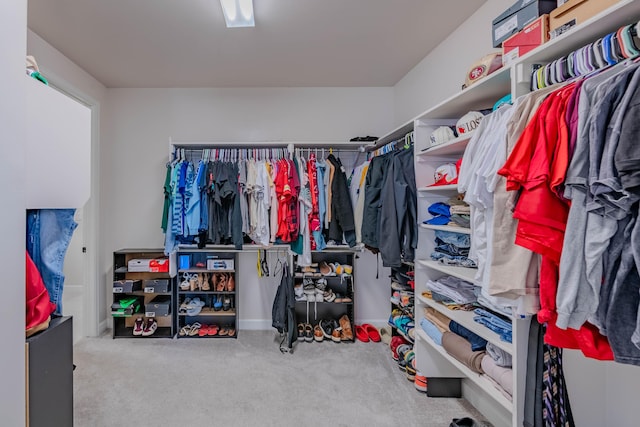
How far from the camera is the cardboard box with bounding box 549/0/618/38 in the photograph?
0.99m

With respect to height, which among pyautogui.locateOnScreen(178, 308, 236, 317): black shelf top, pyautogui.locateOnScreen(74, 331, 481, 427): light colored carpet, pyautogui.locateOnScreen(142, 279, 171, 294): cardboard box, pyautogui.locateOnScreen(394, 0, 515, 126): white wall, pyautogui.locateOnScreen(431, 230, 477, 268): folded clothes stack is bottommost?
pyautogui.locateOnScreen(74, 331, 481, 427): light colored carpet

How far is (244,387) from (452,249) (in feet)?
5.62

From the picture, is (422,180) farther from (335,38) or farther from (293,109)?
(293,109)

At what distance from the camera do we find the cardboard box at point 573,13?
994 mm

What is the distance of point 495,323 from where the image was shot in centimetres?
148

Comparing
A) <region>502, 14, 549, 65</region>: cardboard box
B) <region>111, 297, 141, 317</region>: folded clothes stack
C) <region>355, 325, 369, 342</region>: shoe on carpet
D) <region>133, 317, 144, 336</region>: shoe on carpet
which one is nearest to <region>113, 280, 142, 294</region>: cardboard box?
<region>111, 297, 141, 317</region>: folded clothes stack

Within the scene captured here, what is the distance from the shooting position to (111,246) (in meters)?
3.22

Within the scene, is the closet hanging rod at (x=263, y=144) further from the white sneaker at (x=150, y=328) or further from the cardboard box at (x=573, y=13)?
the cardboard box at (x=573, y=13)

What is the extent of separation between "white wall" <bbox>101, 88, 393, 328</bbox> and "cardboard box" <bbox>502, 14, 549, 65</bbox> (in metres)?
2.03

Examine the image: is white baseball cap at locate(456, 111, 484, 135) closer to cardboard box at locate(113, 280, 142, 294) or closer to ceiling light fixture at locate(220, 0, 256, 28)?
ceiling light fixture at locate(220, 0, 256, 28)

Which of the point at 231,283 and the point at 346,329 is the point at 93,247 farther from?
the point at 346,329

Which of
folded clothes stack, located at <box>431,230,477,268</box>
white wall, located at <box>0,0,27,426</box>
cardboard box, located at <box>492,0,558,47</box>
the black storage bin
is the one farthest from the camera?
the black storage bin

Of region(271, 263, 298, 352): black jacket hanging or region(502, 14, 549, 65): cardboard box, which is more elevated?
region(502, 14, 549, 65): cardboard box

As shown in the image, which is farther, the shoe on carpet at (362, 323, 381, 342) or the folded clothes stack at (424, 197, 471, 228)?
the shoe on carpet at (362, 323, 381, 342)
